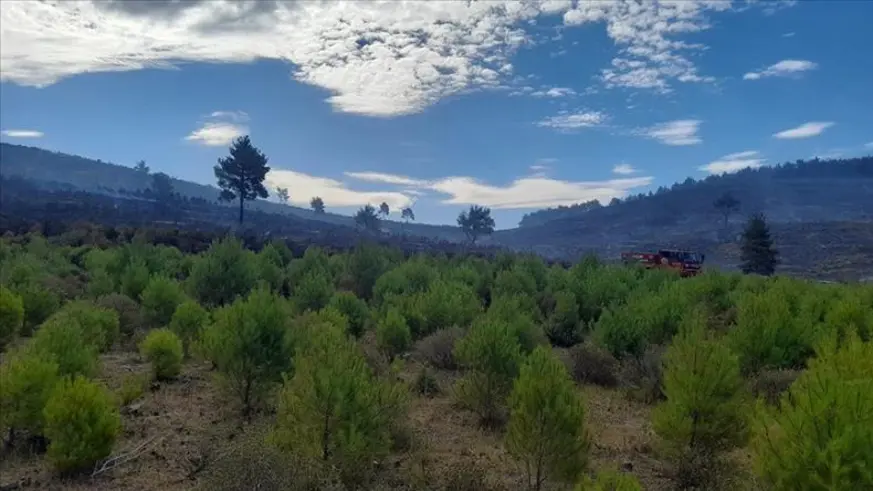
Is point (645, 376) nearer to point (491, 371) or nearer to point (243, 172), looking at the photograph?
point (491, 371)

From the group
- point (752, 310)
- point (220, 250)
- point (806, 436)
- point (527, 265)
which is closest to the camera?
point (806, 436)

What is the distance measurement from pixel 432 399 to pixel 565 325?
7725 millimetres

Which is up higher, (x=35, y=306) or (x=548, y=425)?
(x=548, y=425)

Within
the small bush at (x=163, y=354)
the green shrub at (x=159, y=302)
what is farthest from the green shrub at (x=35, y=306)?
the small bush at (x=163, y=354)

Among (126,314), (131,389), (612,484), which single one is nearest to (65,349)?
(131,389)

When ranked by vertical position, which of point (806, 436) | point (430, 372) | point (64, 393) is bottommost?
point (430, 372)

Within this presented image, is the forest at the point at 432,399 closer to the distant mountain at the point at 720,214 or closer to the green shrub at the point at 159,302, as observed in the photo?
the green shrub at the point at 159,302

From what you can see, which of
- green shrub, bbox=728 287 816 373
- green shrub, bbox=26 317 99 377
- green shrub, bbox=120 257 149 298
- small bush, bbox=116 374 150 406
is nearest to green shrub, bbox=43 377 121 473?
green shrub, bbox=26 317 99 377

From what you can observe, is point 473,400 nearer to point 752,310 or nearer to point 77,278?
point 752,310

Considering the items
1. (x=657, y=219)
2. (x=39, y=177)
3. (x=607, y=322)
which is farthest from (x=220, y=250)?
(x=39, y=177)

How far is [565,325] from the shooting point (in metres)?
19.3

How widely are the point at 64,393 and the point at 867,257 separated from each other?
6122 cm

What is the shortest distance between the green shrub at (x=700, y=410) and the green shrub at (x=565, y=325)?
10667 millimetres

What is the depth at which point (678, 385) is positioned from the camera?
8242mm
